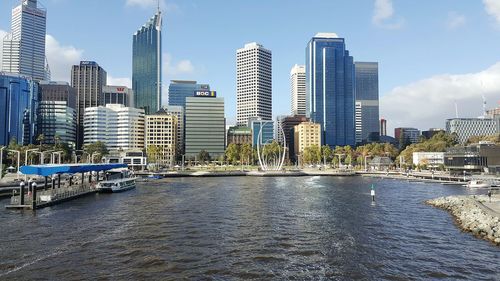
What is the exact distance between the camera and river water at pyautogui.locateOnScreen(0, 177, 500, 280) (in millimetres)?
36031

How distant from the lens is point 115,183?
112688 millimetres

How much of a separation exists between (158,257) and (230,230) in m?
15.7

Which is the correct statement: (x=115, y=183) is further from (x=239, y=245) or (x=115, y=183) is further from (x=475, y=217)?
(x=475, y=217)

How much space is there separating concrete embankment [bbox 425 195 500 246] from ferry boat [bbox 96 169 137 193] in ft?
276

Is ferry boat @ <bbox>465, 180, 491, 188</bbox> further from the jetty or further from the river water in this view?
the jetty

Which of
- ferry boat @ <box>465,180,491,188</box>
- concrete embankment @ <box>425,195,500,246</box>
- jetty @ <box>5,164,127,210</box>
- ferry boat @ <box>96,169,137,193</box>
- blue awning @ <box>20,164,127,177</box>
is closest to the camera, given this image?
concrete embankment @ <box>425,195,500,246</box>

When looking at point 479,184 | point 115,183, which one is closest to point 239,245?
point 115,183

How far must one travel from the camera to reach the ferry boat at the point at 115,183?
360 feet

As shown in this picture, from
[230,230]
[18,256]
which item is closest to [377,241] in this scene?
[230,230]

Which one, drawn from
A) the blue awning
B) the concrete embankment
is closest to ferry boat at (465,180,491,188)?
the concrete embankment

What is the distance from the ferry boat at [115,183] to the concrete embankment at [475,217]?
84.2m

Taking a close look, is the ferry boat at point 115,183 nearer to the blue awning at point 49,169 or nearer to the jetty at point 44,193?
the jetty at point 44,193

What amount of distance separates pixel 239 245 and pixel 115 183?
7674 centimetres

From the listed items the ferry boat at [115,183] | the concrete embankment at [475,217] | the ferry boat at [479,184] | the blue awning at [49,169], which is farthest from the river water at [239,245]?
the ferry boat at [479,184]
